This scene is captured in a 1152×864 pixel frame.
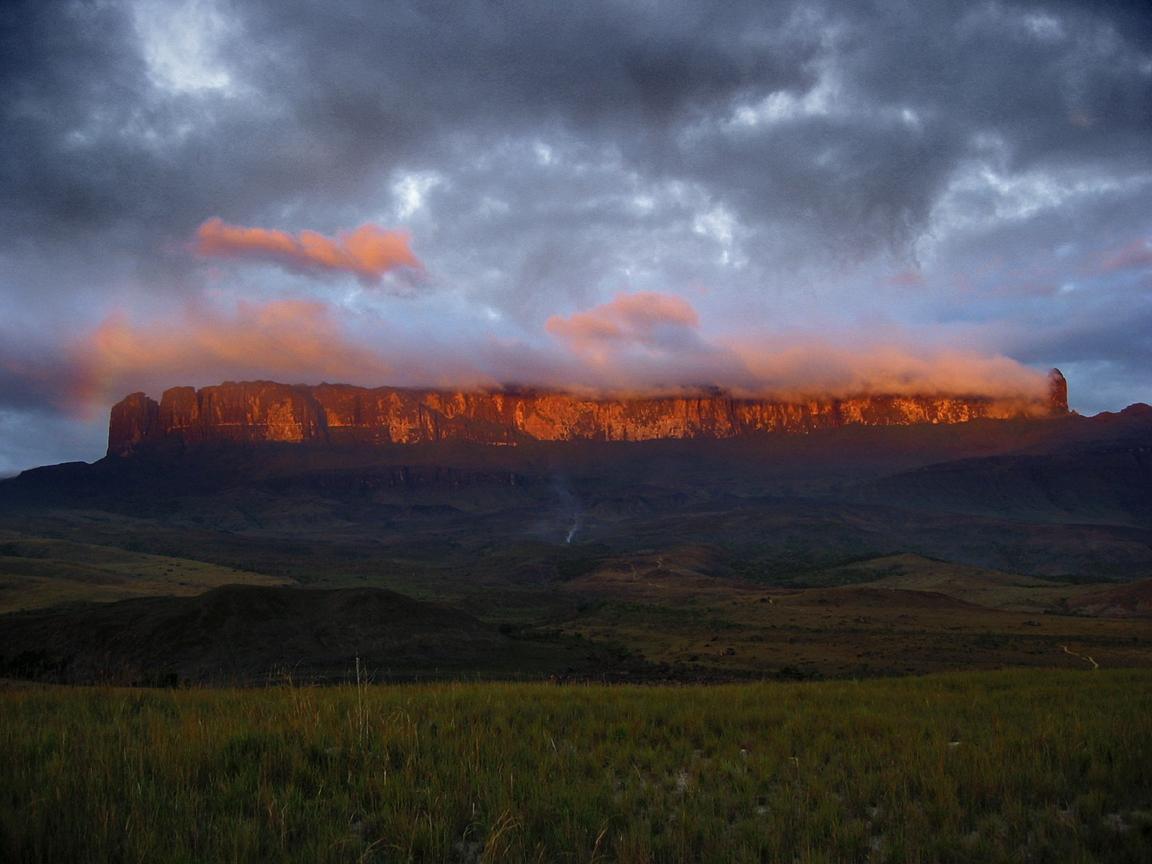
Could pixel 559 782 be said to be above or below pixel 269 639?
above

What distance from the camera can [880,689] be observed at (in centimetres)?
1307

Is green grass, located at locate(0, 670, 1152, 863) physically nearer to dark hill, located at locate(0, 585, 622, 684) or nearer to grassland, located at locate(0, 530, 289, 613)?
dark hill, located at locate(0, 585, 622, 684)

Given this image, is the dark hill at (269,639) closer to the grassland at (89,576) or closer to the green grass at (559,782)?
the grassland at (89,576)

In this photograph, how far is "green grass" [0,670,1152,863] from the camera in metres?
5.44

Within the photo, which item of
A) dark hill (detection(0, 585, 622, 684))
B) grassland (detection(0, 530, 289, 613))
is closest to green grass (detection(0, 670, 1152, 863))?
dark hill (detection(0, 585, 622, 684))

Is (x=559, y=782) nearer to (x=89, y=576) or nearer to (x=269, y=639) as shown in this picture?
(x=269, y=639)

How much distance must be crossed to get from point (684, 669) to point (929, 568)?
8208 centimetres

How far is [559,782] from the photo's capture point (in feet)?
22.4

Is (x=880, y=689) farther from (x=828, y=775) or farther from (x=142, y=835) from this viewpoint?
(x=142, y=835)

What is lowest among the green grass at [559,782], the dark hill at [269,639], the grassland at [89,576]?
the grassland at [89,576]

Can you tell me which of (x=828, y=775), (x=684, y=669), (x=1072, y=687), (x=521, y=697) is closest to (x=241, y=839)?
(x=828, y=775)

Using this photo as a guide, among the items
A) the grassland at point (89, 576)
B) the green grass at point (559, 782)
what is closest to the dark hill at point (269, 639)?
the grassland at point (89, 576)

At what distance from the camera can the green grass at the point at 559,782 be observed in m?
5.44

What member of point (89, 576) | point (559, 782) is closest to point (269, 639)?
point (559, 782)
